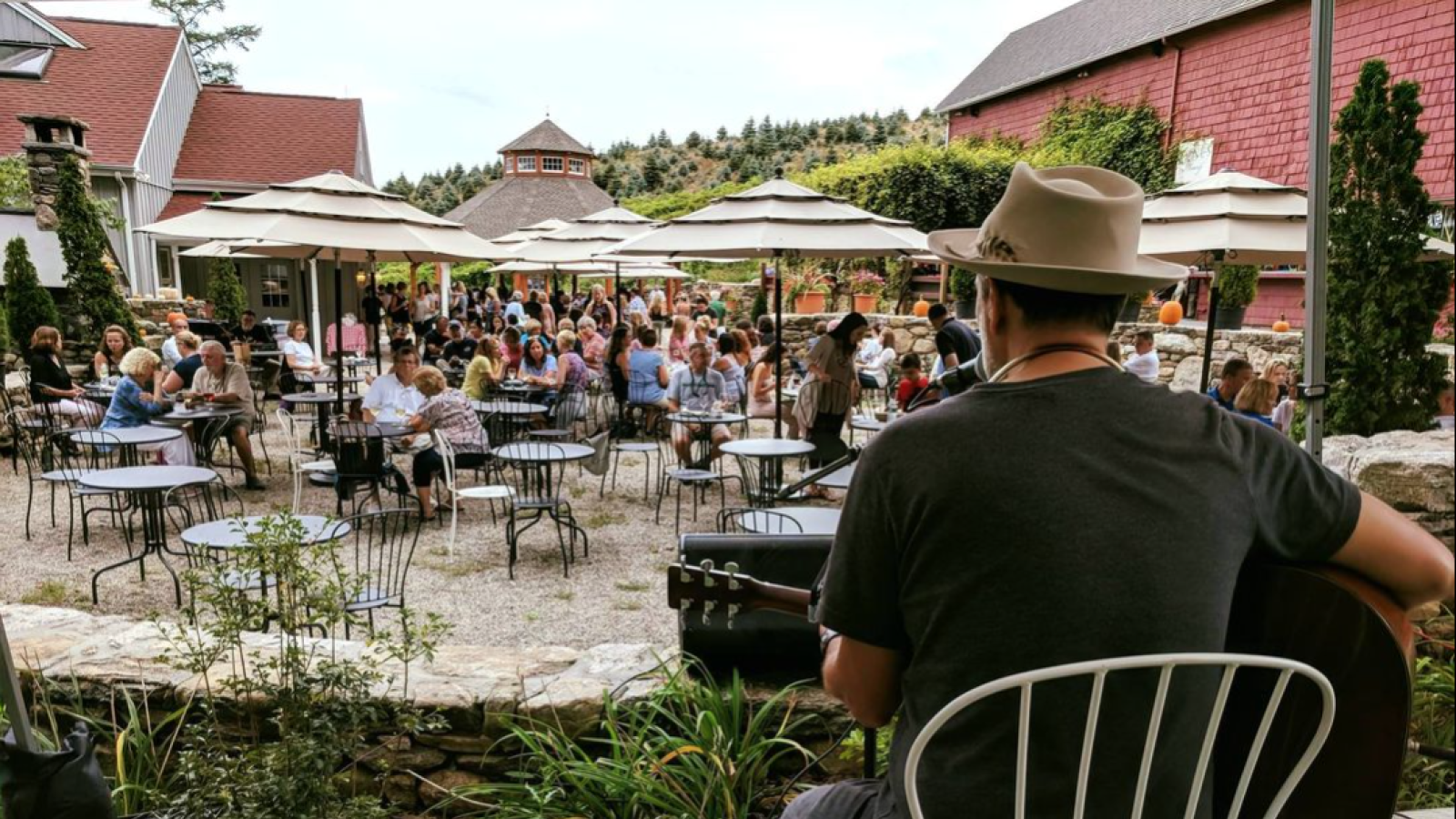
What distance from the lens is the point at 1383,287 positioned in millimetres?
6992

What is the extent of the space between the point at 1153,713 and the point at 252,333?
16.3 meters

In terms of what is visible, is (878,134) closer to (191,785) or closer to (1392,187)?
(1392,187)

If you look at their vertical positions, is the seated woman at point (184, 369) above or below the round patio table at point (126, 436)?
above

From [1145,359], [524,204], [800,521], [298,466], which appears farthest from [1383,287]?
[524,204]

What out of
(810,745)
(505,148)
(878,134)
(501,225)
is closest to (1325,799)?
(810,745)

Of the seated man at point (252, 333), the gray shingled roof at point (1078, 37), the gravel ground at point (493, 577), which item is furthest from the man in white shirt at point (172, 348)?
the gray shingled roof at point (1078, 37)

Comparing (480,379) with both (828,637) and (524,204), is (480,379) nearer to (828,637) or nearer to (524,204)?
(828,637)

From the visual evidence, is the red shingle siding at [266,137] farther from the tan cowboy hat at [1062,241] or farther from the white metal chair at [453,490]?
the tan cowboy hat at [1062,241]

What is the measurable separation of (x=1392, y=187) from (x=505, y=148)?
124ft

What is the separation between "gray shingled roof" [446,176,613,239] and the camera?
3472cm

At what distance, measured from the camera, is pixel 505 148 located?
4016 cm

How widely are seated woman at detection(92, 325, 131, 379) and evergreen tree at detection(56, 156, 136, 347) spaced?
100 cm

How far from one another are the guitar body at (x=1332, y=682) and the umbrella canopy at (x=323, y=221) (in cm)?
658

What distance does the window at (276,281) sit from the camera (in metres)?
23.2
